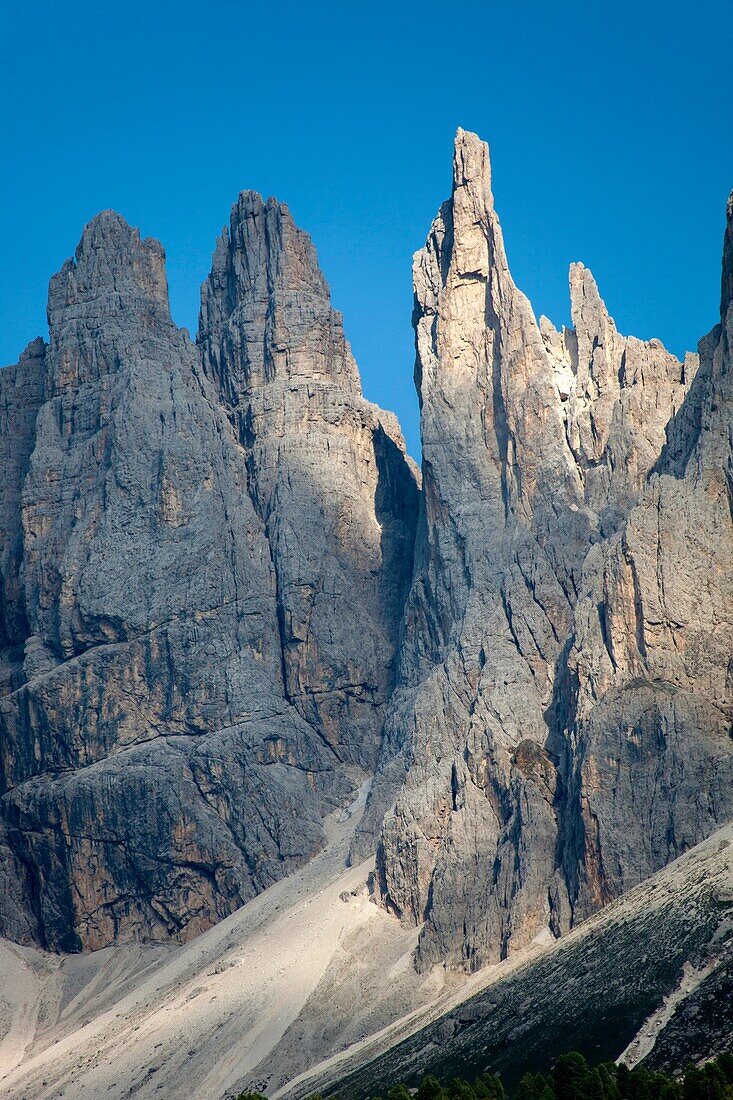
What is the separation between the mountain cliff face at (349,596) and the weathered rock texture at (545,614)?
0.23 m

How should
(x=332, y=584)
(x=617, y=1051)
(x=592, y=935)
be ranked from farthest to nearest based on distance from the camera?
(x=332, y=584) < (x=592, y=935) < (x=617, y=1051)

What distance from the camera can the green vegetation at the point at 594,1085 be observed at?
8661 cm

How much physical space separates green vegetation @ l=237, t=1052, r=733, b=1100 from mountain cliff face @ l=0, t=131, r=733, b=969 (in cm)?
3071

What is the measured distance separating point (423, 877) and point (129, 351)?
59721mm

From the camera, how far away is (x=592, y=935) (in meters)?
122

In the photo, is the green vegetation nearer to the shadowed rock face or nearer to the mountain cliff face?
the mountain cliff face

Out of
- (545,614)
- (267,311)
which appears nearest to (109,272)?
(267,311)

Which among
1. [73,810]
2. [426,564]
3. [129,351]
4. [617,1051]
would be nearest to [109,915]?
[73,810]

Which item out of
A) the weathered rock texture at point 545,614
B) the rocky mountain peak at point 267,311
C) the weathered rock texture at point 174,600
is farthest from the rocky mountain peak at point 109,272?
the weathered rock texture at point 545,614

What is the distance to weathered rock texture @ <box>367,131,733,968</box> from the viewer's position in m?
132

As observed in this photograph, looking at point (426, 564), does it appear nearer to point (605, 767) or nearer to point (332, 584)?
point (332, 584)

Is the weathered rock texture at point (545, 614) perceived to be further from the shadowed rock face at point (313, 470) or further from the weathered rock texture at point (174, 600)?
the weathered rock texture at point (174, 600)

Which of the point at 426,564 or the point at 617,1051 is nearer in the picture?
the point at 617,1051

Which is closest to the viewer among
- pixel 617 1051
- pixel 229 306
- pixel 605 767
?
pixel 617 1051
